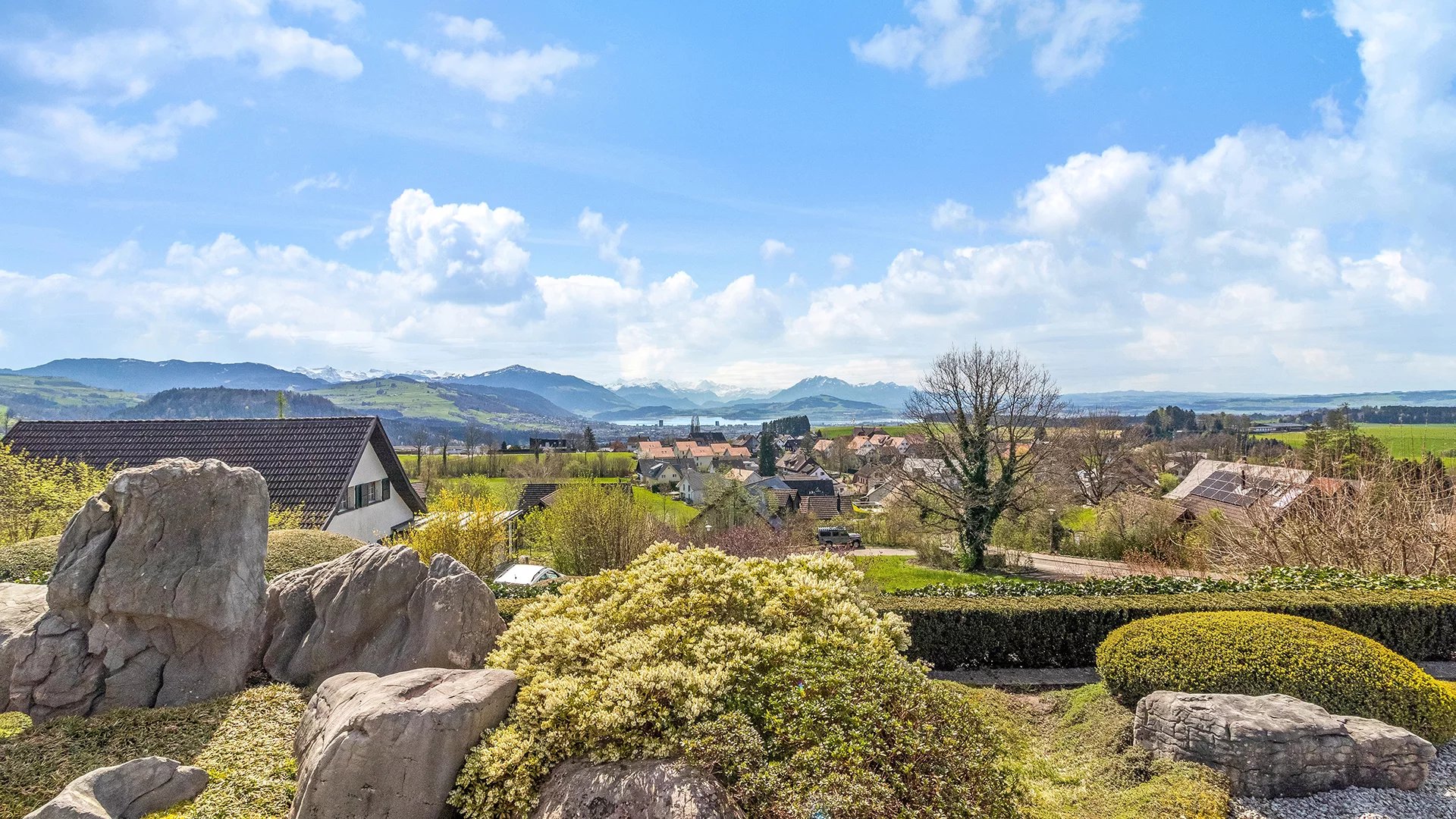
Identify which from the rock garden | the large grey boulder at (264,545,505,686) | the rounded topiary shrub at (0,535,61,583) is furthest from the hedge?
the rounded topiary shrub at (0,535,61,583)

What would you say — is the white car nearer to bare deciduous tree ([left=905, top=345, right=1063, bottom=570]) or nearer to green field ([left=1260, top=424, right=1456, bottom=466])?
bare deciduous tree ([left=905, top=345, right=1063, bottom=570])

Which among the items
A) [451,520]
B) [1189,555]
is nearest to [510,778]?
[451,520]

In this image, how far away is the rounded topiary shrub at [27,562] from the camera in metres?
10.7

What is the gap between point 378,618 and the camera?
7129mm

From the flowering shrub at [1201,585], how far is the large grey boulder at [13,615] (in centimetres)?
1077

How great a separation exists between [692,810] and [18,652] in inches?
263

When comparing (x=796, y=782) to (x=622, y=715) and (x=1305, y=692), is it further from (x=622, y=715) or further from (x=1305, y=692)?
(x=1305, y=692)

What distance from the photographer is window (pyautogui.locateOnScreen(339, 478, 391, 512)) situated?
1869 centimetres

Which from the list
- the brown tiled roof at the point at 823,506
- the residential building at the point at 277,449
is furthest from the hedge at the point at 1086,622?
the brown tiled roof at the point at 823,506

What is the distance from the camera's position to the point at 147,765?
4887mm

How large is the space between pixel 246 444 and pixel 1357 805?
2320cm

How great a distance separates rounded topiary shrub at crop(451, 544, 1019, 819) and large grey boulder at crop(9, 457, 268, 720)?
291 centimetres

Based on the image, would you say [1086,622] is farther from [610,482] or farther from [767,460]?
[767,460]

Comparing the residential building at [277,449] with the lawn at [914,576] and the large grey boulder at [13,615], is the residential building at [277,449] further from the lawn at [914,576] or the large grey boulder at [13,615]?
the lawn at [914,576]
